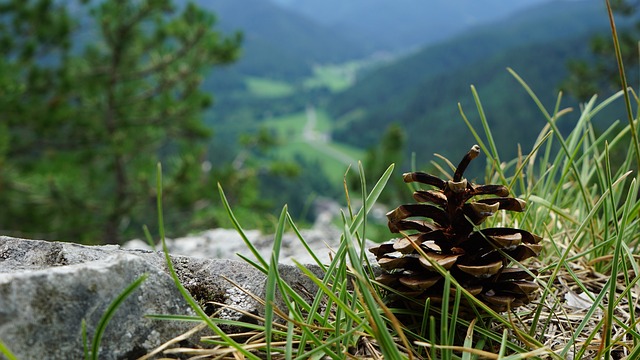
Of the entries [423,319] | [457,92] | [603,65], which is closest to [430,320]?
[423,319]

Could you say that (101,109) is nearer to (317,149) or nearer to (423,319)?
(423,319)

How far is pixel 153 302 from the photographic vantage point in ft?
3.05

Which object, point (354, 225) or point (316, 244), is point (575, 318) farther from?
point (316, 244)

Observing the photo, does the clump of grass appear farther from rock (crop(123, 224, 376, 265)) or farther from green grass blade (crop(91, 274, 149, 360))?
rock (crop(123, 224, 376, 265))

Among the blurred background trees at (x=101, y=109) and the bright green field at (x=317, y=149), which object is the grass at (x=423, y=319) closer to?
the blurred background trees at (x=101, y=109)

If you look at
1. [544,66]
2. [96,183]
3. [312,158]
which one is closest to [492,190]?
[96,183]

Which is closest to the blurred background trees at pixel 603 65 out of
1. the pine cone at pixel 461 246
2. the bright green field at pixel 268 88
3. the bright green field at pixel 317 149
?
the pine cone at pixel 461 246

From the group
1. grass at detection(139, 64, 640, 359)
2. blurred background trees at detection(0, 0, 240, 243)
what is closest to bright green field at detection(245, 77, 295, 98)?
blurred background trees at detection(0, 0, 240, 243)

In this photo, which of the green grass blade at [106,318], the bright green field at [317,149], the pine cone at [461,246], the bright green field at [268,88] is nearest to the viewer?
the green grass blade at [106,318]

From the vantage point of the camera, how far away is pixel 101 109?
8742mm

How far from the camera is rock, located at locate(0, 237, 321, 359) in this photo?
2.59 ft

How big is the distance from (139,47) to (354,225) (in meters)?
8.54

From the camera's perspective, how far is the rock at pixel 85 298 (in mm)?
789

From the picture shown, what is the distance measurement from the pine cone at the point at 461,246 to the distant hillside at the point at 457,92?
232 feet
